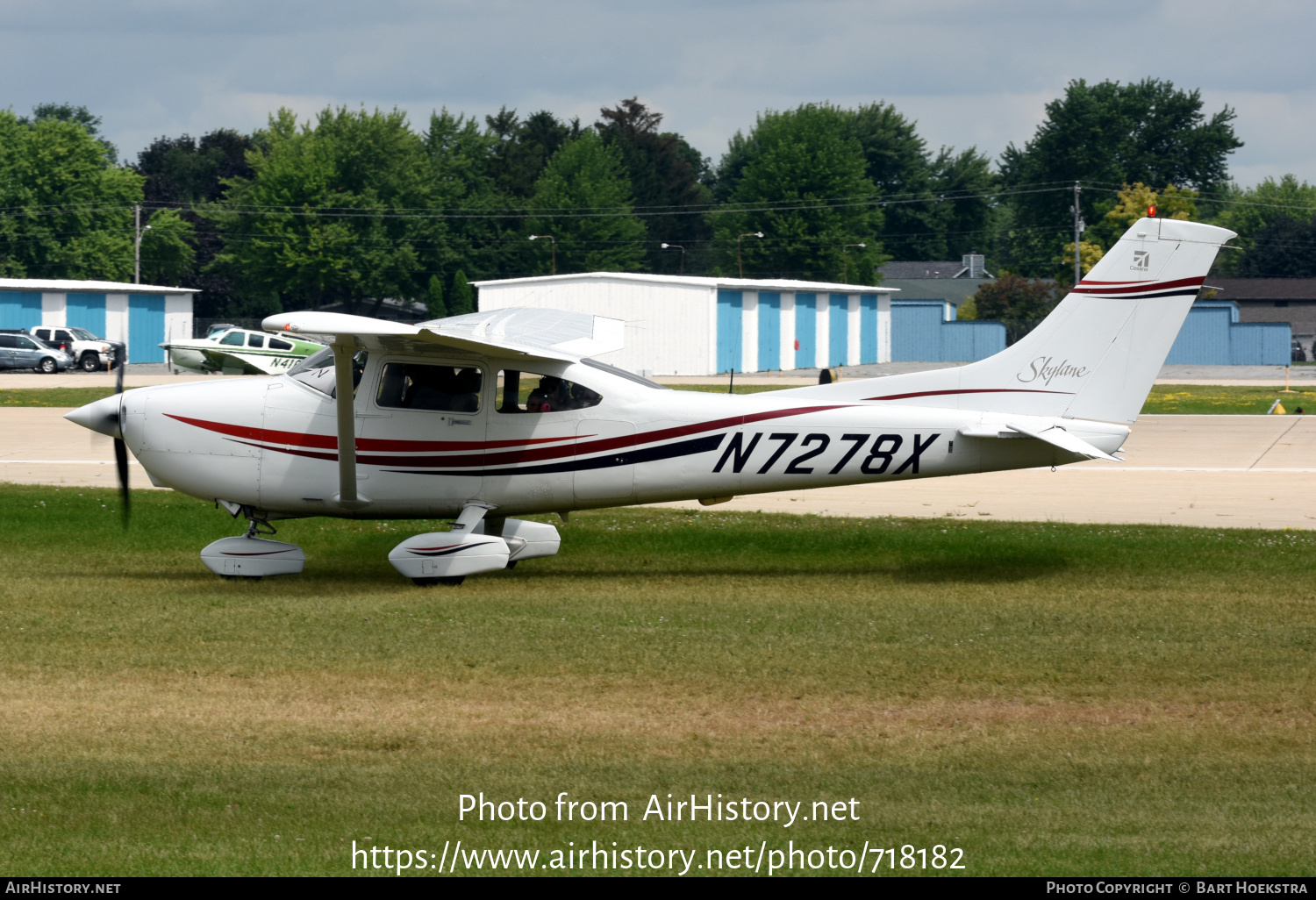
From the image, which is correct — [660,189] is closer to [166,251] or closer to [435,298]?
[435,298]

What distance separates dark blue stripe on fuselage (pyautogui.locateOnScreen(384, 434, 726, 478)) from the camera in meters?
12.7

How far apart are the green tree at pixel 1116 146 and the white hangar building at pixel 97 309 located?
77.9 meters

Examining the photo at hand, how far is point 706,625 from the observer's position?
10.9 m

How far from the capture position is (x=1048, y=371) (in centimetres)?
1272

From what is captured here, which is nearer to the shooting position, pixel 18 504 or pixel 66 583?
pixel 66 583

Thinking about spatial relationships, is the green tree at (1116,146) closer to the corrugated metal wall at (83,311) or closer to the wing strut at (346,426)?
the corrugated metal wall at (83,311)

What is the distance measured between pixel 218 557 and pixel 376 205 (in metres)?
93.4

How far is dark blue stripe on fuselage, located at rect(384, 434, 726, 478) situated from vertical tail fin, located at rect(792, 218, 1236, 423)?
1218mm

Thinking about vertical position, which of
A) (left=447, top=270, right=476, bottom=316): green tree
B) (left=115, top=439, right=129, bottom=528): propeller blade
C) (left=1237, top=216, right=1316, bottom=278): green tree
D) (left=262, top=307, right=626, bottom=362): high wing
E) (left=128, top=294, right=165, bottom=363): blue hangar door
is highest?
(left=1237, top=216, right=1316, bottom=278): green tree

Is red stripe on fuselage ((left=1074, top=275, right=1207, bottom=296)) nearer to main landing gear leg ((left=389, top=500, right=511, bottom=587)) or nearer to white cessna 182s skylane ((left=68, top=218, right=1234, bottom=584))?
white cessna 182s skylane ((left=68, top=218, right=1234, bottom=584))

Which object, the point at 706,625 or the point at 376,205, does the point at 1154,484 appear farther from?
the point at 376,205

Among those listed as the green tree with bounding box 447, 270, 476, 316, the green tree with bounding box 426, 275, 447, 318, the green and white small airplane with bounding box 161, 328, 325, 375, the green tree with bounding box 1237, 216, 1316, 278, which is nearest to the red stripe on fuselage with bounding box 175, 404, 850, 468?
the green and white small airplane with bounding box 161, 328, 325, 375

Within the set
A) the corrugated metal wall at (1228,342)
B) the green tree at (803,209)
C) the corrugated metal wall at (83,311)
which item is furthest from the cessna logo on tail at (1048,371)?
the green tree at (803,209)
